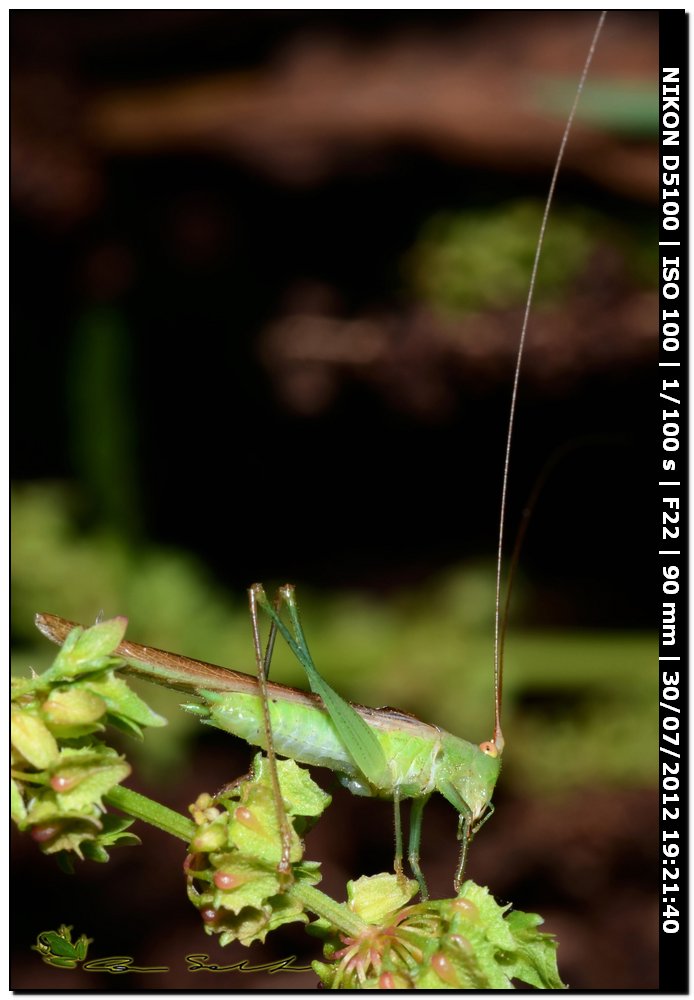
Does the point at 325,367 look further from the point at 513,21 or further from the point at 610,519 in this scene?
the point at 513,21

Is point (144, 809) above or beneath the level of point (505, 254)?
beneath

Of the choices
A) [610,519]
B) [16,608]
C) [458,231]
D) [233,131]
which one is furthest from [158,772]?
[233,131]

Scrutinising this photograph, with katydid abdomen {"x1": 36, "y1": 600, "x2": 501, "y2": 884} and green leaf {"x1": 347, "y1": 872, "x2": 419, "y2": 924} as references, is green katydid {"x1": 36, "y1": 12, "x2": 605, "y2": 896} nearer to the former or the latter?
katydid abdomen {"x1": 36, "y1": 600, "x2": 501, "y2": 884}

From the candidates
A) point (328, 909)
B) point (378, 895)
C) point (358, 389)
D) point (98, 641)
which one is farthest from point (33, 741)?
point (358, 389)

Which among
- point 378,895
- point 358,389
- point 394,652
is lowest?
point 394,652

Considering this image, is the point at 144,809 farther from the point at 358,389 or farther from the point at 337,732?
the point at 358,389

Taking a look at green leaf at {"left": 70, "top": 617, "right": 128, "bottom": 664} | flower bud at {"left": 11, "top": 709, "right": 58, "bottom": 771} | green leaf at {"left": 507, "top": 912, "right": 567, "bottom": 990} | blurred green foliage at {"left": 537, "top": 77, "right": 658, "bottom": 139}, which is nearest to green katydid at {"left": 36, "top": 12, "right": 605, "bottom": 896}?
green leaf at {"left": 70, "top": 617, "right": 128, "bottom": 664}

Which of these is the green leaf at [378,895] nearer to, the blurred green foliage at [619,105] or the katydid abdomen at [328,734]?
the katydid abdomen at [328,734]

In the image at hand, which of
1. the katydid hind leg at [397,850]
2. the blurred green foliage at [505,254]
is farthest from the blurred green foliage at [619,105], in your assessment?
the katydid hind leg at [397,850]
